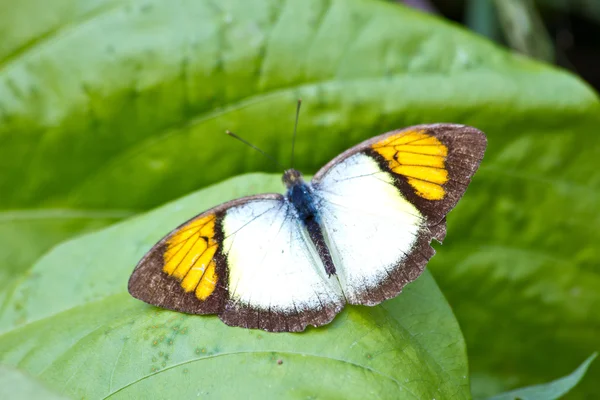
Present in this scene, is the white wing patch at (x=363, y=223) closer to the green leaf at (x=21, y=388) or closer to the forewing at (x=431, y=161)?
the forewing at (x=431, y=161)

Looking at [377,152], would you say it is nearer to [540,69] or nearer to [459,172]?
[459,172]

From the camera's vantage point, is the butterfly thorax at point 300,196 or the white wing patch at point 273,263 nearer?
the white wing patch at point 273,263

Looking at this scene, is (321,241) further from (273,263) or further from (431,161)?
(431,161)

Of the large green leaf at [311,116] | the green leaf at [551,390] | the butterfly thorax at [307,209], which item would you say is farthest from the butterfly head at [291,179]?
the green leaf at [551,390]

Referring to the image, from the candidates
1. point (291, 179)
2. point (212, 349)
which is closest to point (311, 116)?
point (291, 179)

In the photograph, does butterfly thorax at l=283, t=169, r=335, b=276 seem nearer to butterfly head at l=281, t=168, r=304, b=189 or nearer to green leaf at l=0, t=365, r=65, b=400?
butterfly head at l=281, t=168, r=304, b=189
